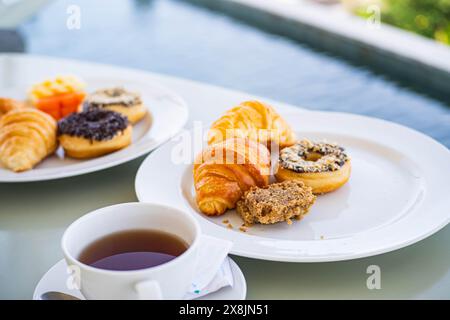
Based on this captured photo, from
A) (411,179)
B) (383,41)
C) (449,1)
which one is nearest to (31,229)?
(411,179)

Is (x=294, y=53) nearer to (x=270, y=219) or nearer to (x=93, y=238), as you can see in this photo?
(x=270, y=219)

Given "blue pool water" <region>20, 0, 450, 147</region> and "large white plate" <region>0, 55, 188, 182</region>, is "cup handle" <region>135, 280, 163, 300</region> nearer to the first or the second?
"large white plate" <region>0, 55, 188, 182</region>

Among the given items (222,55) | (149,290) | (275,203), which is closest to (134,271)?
(149,290)

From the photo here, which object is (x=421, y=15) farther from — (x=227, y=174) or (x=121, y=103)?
(x=227, y=174)

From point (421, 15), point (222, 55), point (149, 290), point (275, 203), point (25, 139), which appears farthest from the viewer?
point (421, 15)

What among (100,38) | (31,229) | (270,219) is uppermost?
(270,219)

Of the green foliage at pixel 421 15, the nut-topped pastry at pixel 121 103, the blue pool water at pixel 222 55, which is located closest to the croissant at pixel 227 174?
the nut-topped pastry at pixel 121 103

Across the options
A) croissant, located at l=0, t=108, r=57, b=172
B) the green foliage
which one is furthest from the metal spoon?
the green foliage
